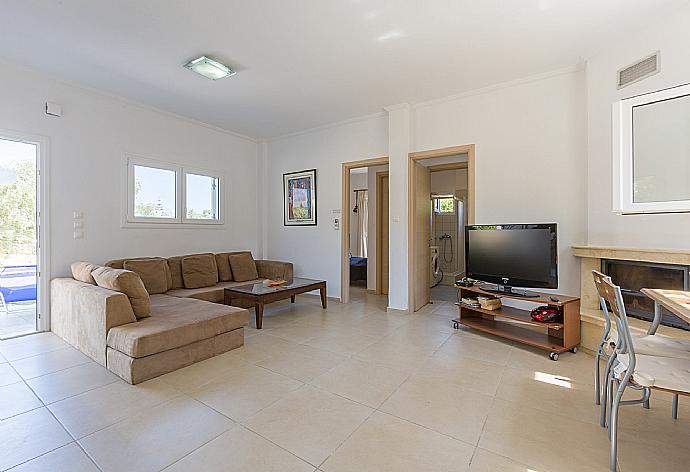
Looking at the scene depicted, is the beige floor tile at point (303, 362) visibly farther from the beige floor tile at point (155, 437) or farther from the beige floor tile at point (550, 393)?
the beige floor tile at point (550, 393)

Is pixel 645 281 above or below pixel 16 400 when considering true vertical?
above

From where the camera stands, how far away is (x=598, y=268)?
305 centimetres

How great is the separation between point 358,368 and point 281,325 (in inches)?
58.6

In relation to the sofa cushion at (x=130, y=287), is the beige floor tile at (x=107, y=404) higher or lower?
lower

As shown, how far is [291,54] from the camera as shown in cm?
312

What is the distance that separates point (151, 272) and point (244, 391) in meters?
2.54

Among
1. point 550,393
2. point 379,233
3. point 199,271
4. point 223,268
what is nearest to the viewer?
point 550,393

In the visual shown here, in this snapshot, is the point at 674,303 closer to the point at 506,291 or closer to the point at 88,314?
the point at 506,291

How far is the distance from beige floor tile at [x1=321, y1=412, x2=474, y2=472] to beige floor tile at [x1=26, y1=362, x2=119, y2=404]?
187cm

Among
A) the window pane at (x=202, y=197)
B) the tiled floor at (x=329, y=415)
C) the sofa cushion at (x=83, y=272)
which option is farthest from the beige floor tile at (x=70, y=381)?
the window pane at (x=202, y=197)

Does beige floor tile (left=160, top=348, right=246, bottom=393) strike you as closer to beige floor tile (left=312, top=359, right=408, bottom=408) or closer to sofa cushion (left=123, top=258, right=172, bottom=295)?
beige floor tile (left=312, top=359, right=408, bottom=408)

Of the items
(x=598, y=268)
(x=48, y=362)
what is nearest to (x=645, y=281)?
(x=598, y=268)

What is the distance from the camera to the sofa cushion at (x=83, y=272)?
3.20 meters

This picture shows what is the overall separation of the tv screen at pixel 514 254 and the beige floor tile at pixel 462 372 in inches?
39.2
